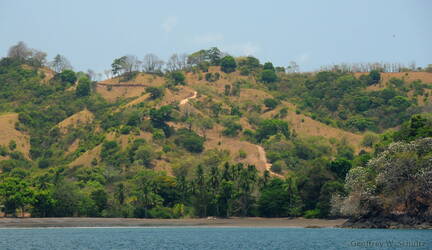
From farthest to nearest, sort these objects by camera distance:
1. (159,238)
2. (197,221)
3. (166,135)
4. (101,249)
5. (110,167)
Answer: (166,135), (110,167), (197,221), (159,238), (101,249)

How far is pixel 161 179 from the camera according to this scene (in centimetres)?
13750

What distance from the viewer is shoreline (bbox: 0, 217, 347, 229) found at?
110062 millimetres

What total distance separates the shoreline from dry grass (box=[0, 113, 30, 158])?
78106 mm

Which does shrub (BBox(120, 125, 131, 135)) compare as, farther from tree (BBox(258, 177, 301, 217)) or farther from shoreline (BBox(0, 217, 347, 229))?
tree (BBox(258, 177, 301, 217))

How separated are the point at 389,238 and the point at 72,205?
68679mm

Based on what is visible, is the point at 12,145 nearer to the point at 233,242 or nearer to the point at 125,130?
the point at 125,130

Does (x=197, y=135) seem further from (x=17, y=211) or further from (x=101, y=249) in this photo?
(x=101, y=249)

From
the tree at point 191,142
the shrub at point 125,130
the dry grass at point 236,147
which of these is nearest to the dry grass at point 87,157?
the shrub at point 125,130

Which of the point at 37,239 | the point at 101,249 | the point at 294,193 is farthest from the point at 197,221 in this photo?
the point at 101,249

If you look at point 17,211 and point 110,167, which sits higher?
point 110,167

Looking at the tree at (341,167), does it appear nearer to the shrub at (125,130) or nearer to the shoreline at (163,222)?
the shoreline at (163,222)

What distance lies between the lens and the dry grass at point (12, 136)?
188 metres

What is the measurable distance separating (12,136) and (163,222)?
89.2 m

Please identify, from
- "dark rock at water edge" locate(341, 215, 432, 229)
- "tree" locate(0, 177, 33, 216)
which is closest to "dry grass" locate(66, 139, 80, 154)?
"tree" locate(0, 177, 33, 216)
